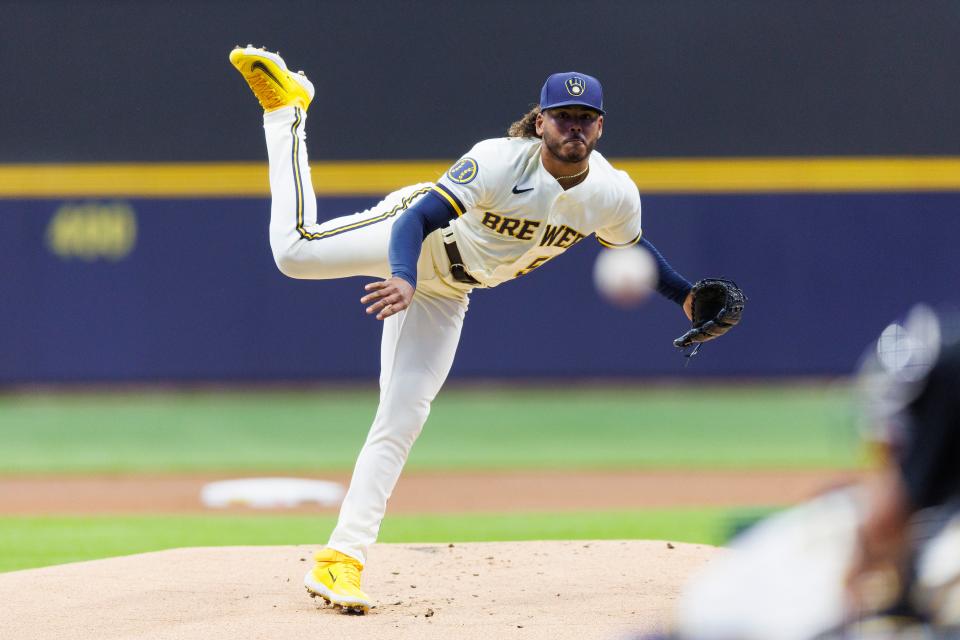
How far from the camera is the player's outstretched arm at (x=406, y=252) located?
3848 millimetres

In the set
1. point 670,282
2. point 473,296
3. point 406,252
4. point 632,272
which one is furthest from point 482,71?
point 406,252

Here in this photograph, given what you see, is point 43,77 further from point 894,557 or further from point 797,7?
point 894,557

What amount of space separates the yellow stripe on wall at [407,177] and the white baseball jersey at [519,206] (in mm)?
7111

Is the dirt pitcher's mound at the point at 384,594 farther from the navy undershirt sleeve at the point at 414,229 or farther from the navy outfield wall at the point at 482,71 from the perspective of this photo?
the navy outfield wall at the point at 482,71

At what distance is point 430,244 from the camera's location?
4.52 meters

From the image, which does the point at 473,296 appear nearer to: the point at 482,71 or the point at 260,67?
the point at 482,71

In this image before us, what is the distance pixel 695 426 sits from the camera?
1027 cm

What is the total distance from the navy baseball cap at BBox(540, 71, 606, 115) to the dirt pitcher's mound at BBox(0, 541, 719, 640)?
1751 millimetres

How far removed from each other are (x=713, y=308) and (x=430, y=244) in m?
1.11

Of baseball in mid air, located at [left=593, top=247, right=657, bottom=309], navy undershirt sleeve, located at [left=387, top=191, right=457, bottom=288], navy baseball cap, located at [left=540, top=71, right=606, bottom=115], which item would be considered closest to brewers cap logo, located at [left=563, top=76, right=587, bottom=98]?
navy baseball cap, located at [left=540, top=71, right=606, bottom=115]

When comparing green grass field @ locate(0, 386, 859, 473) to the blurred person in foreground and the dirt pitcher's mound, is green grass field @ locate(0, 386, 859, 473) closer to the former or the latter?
the dirt pitcher's mound

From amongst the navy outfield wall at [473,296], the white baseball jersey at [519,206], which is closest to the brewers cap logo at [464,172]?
the white baseball jersey at [519,206]

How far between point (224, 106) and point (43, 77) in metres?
1.75

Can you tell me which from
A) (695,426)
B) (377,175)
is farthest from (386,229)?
(377,175)
